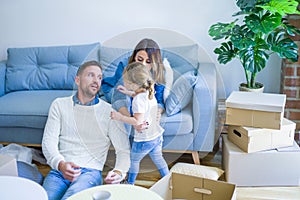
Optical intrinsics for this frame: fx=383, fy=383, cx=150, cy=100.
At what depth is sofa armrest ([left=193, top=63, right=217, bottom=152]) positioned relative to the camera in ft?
7.48

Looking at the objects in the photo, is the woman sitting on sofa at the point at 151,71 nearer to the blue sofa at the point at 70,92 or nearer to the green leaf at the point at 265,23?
the blue sofa at the point at 70,92

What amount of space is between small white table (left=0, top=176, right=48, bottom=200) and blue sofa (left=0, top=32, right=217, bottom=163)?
75cm

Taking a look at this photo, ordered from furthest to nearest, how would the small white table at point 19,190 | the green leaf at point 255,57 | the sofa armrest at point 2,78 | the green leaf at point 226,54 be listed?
1. the sofa armrest at point 2,78
2. the green leaf at point 226,54
3. the green leaf at point 255,57
4. the small white table at point 19,190

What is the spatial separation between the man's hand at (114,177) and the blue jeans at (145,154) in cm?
7

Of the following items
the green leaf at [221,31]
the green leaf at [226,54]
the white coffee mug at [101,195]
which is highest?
the green leaf at [221,31]

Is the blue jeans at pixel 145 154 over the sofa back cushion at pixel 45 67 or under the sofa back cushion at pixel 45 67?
under

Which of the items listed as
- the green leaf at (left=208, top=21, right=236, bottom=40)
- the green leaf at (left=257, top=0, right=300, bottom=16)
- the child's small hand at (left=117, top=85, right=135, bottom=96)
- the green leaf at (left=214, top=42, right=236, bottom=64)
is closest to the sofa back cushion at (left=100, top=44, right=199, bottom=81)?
the child's small hand at (left=117, top=85, right=135, bottom=96)

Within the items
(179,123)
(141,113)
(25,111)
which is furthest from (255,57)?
(25,111)

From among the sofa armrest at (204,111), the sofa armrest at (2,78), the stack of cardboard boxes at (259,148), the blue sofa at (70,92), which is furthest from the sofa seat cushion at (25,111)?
the stack of cardboard boxes at (259,148)

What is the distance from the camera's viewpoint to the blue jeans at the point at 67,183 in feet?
5.94

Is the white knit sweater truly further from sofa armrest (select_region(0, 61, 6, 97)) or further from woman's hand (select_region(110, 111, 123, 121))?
sofa armrest (select_region(0, 61, 6, 97))

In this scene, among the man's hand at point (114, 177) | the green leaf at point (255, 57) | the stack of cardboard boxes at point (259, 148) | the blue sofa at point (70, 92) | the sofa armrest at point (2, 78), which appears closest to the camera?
the man's hand at point (114, 177)

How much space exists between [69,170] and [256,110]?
3.53ft

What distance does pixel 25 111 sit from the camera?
2.50 meters
